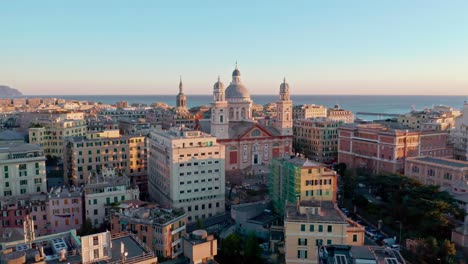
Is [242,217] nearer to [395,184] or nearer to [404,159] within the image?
[395,184]

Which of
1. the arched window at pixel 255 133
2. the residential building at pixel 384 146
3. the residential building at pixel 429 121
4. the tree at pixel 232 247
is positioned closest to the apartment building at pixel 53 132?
the arched window at pixel 255 133

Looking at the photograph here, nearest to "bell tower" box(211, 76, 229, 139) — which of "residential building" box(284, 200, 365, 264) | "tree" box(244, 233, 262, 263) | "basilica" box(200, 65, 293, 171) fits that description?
"basilica" box(200, 65, 293, 171)

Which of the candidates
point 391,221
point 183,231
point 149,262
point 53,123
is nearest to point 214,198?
point 183,231

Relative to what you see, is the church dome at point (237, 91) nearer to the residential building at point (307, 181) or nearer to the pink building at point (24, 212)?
the residential building at point (307, 181)

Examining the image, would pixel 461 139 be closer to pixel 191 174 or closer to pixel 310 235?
pixel 191 174

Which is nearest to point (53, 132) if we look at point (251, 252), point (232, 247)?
point (232, 247)
